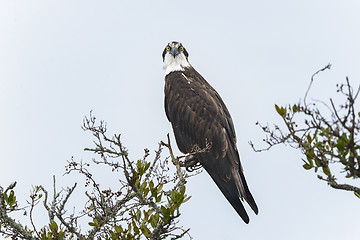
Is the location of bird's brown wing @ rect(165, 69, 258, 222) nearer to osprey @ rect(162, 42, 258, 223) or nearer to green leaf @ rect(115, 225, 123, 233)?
osprey @ rect(162, 42, 258, 223)

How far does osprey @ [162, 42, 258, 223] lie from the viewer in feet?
28.8

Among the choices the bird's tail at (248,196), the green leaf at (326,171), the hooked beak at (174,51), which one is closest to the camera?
the green leaf at (326,171)

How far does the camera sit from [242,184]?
888 centimetres

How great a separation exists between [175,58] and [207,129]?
6.14ft

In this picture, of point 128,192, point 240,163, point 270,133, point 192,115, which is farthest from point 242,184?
point 270,133

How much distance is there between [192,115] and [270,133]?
4468 millimetres

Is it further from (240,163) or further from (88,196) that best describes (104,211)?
(240,163)

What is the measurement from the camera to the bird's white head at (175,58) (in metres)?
10.3

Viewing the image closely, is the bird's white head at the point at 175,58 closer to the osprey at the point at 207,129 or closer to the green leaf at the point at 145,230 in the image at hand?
the osprey at the point at 207,129

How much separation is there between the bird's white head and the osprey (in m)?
0.26

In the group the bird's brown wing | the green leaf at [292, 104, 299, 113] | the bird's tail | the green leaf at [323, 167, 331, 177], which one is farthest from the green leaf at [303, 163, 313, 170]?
the bird's brown wing

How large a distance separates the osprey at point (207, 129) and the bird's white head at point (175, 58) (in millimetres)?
255

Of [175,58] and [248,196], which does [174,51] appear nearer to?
[175,58]

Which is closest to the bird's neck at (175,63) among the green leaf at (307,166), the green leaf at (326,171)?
the green leaf at (307,166)
